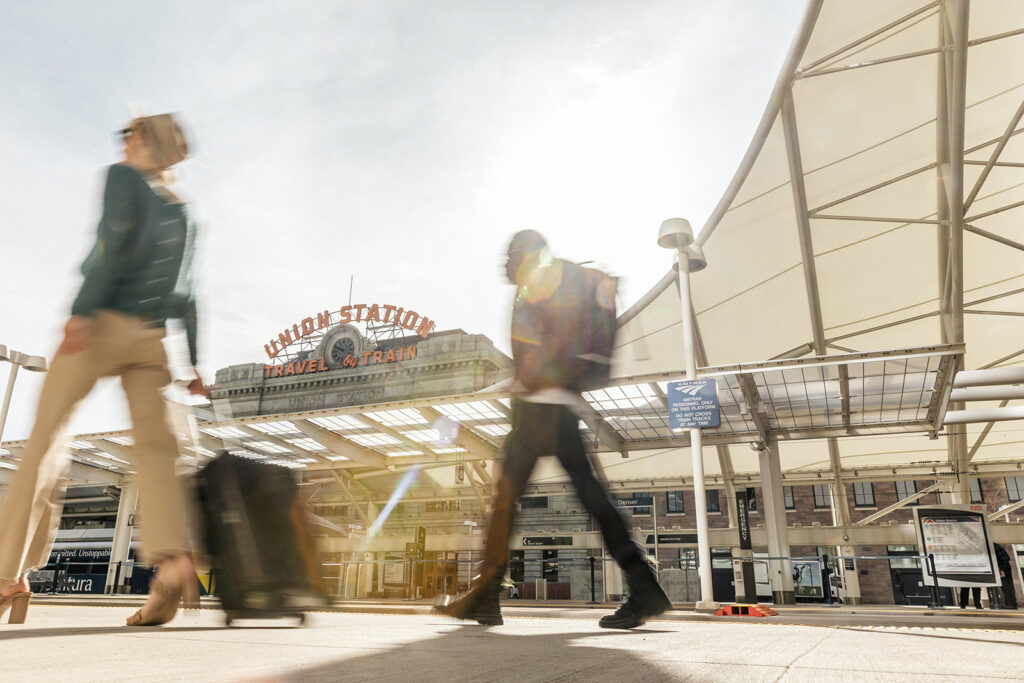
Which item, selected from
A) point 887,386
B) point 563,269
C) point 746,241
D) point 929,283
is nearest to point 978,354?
point 929,283

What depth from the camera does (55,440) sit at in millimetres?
1744

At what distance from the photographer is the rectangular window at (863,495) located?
118 ft

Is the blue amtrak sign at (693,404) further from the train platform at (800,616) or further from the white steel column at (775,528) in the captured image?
the white steel column at (775,528)

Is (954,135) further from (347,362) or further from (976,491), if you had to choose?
(347,362)

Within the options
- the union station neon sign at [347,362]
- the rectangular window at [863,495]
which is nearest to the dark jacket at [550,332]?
the union station neon sign at [347,362]

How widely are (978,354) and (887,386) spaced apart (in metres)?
5.08

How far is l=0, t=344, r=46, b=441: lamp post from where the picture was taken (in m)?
13.6

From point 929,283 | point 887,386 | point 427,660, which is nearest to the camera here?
point 427,660

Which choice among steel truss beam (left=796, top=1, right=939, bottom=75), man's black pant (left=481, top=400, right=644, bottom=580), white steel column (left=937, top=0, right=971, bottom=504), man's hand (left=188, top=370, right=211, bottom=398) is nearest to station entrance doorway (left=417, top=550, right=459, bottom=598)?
white steel column (left=937, top=0, right=971, bottom=504)

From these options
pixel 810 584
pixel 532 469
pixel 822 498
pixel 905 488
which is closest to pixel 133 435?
pixel 532 469

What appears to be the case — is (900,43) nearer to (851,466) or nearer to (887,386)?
(887,386)

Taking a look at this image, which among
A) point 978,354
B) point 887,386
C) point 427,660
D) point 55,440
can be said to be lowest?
point 427,660

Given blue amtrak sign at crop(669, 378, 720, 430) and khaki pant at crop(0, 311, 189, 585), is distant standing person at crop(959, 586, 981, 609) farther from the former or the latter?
khaki pant at crop(0, 311, 189, 585)

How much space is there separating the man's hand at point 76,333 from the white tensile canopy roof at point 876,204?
23.9ft
